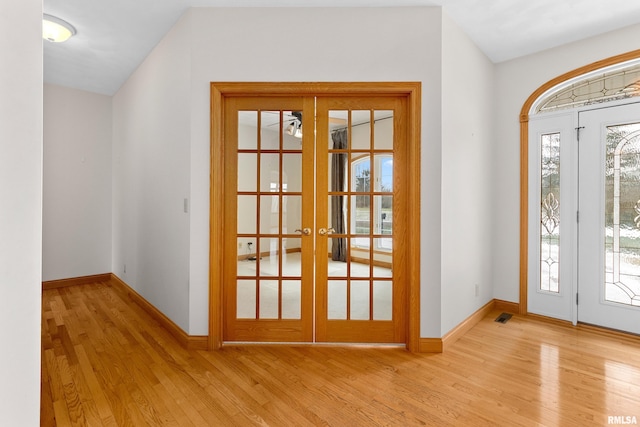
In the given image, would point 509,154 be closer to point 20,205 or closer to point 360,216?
point 360,216

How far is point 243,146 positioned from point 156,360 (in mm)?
1834

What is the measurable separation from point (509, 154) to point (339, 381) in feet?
10.1

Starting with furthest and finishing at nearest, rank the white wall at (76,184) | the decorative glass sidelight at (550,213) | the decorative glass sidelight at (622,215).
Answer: the white wall at (76,184)
the decorative glass sidelight at (550,213)
the decorative glass sidelight at (622,215)

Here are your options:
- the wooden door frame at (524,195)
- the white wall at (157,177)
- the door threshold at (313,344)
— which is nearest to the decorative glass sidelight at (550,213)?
→ the wooden door frame at (524,195)

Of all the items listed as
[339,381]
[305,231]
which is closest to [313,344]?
[339,381]

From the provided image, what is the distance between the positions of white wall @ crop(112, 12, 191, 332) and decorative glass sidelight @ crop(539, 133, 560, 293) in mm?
3461

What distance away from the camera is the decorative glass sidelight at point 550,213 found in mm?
3326

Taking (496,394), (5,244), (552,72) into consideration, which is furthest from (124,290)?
(552,72)

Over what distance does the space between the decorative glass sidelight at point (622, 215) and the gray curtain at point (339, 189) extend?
2.56 metres

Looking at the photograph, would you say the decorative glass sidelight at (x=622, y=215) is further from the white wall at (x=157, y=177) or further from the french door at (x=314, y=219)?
the white wall at (x=157, y=177)

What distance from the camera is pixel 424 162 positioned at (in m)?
2.62

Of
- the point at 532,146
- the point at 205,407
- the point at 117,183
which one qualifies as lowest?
the point at 205,407

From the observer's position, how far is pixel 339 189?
2.71 meters

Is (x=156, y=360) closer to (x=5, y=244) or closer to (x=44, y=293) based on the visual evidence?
(x=5, y=244)
